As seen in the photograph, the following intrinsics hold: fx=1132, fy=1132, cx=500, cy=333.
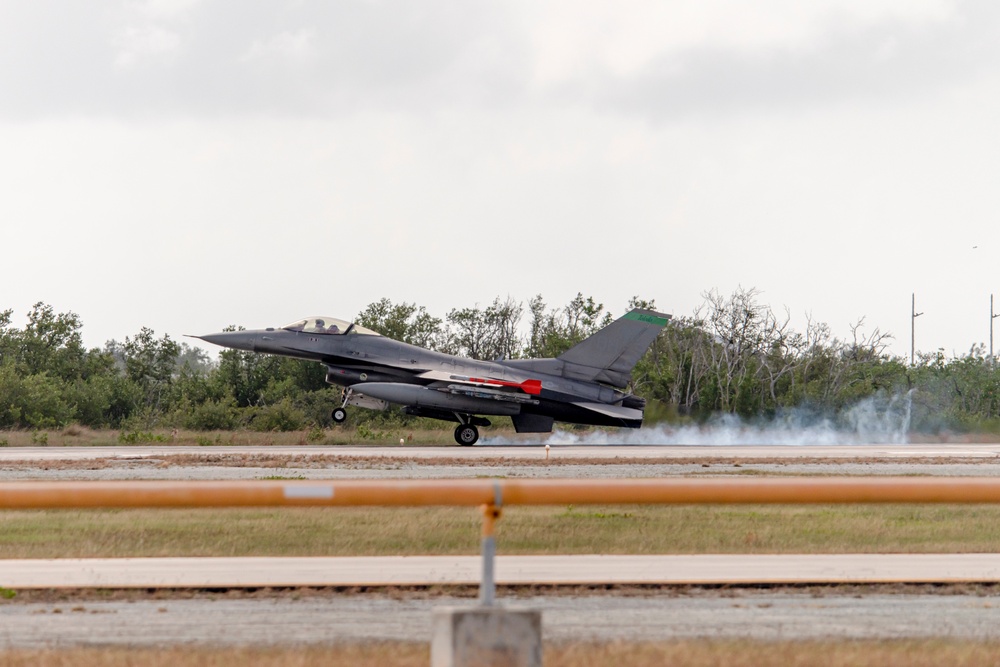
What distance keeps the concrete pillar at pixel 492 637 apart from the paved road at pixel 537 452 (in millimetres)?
22070

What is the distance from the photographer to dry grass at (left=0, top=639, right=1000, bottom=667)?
20.7 ft

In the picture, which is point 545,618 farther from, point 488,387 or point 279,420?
point 279,420

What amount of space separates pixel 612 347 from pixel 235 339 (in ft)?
39.7

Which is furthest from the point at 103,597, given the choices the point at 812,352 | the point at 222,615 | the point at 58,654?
the point at 812,352

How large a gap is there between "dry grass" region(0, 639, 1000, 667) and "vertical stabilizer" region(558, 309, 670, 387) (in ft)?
97.5

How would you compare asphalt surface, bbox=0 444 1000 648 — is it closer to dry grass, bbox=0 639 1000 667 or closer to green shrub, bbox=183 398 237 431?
dry grass, bbox=0 639 1000 667

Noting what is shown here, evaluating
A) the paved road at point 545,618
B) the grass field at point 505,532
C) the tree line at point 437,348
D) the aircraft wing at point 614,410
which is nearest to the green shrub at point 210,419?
the tree line at point 437,348

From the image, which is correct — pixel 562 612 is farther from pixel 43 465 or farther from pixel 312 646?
pixel 43 465

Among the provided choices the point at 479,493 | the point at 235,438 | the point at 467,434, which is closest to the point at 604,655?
the point at 479,493

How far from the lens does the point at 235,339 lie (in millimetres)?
35969

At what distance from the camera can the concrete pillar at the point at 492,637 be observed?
5.55 meters

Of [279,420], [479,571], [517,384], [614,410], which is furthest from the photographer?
[279,420]

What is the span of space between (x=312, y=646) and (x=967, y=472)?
23218mm

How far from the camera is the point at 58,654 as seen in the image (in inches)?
262
